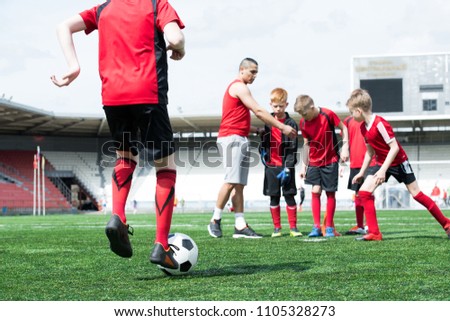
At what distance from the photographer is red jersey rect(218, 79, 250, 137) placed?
24.5 ft

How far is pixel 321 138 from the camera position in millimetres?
8047

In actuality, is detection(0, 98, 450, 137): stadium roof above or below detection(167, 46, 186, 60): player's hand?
below

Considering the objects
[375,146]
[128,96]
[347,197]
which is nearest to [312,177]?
[375,146]

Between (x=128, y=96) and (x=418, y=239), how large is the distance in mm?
4056

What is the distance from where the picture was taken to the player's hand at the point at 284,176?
27.0 feet

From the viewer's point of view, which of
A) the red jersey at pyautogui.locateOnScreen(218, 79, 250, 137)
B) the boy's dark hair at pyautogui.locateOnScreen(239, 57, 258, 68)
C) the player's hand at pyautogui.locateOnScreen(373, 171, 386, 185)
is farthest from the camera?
the red jersey at pyautogui.locateOnScreen(218, 79, 250, 137)

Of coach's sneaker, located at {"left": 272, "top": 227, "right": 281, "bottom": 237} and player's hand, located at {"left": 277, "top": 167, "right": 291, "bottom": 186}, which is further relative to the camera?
player's hand, located at {"left": 277, "top": 167, "right": 291, "bottom": 186}

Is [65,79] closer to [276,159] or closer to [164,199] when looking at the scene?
[164,199]

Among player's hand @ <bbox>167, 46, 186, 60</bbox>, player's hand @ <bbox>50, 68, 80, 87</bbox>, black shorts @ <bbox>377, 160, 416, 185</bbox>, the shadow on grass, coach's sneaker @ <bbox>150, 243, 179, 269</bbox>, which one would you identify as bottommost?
the shadow on grass

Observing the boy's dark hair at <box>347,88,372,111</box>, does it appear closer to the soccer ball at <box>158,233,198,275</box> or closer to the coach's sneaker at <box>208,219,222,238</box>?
the coach's sneaker at <box>208,219,222,238</box>

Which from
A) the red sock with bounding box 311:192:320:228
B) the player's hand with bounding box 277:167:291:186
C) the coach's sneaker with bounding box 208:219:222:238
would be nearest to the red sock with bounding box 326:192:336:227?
the red sock with bounding box 311:192:320:228

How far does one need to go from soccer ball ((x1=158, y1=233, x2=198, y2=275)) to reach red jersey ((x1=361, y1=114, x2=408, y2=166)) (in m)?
3.05

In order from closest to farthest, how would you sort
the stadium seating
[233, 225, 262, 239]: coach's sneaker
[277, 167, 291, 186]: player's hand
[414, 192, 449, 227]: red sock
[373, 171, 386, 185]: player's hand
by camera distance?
1. [373, 171, 386, 185]: player's hand
2. [414, 192, 449, 227]: red sock
3. [233, 225, 262, 239]: coach's sneaker
4. [277, 167, 291, 186]: player's hand
5. the stadium seating
